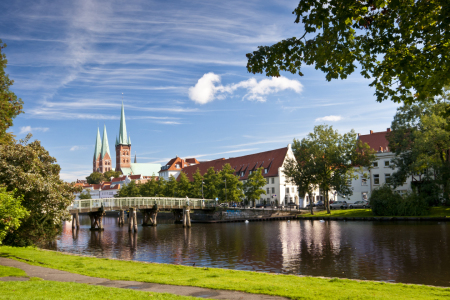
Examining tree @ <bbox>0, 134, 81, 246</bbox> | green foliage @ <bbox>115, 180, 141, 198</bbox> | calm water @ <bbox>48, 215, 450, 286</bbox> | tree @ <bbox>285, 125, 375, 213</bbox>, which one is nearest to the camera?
tree @ <bbox>0, 134, 81, 246</bbox>

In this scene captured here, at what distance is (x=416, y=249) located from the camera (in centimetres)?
2859

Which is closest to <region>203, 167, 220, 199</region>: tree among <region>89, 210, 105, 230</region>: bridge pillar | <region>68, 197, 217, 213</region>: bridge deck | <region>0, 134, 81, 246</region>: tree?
<region>68, 197, 217, 213</region>: bridge deck

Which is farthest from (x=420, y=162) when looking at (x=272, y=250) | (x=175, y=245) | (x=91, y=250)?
(x=91, y=250)

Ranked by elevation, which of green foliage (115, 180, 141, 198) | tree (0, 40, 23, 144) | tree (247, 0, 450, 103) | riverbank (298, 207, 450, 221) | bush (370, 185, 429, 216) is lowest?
riverbank (298, 207, 450, 221)

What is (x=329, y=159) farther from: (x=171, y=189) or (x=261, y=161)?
(x=171, y=189)

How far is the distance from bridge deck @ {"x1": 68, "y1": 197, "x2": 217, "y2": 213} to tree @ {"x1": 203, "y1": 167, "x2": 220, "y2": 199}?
4763 mm

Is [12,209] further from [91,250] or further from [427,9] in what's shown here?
[91,250]

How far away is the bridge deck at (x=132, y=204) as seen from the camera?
59781mm

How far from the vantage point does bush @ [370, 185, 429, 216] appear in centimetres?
5816

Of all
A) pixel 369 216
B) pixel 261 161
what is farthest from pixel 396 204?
pixel 261 161

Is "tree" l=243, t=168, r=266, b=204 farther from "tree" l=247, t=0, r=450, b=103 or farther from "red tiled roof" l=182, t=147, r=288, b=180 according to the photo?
"tree" l=247, t=0, r=450, b=103

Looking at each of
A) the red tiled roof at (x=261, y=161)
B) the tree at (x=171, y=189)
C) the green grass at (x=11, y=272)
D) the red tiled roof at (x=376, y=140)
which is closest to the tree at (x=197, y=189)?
the tree at (x=171, y=189)

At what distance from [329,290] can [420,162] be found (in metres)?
47.6

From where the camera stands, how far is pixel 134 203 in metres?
65.1
